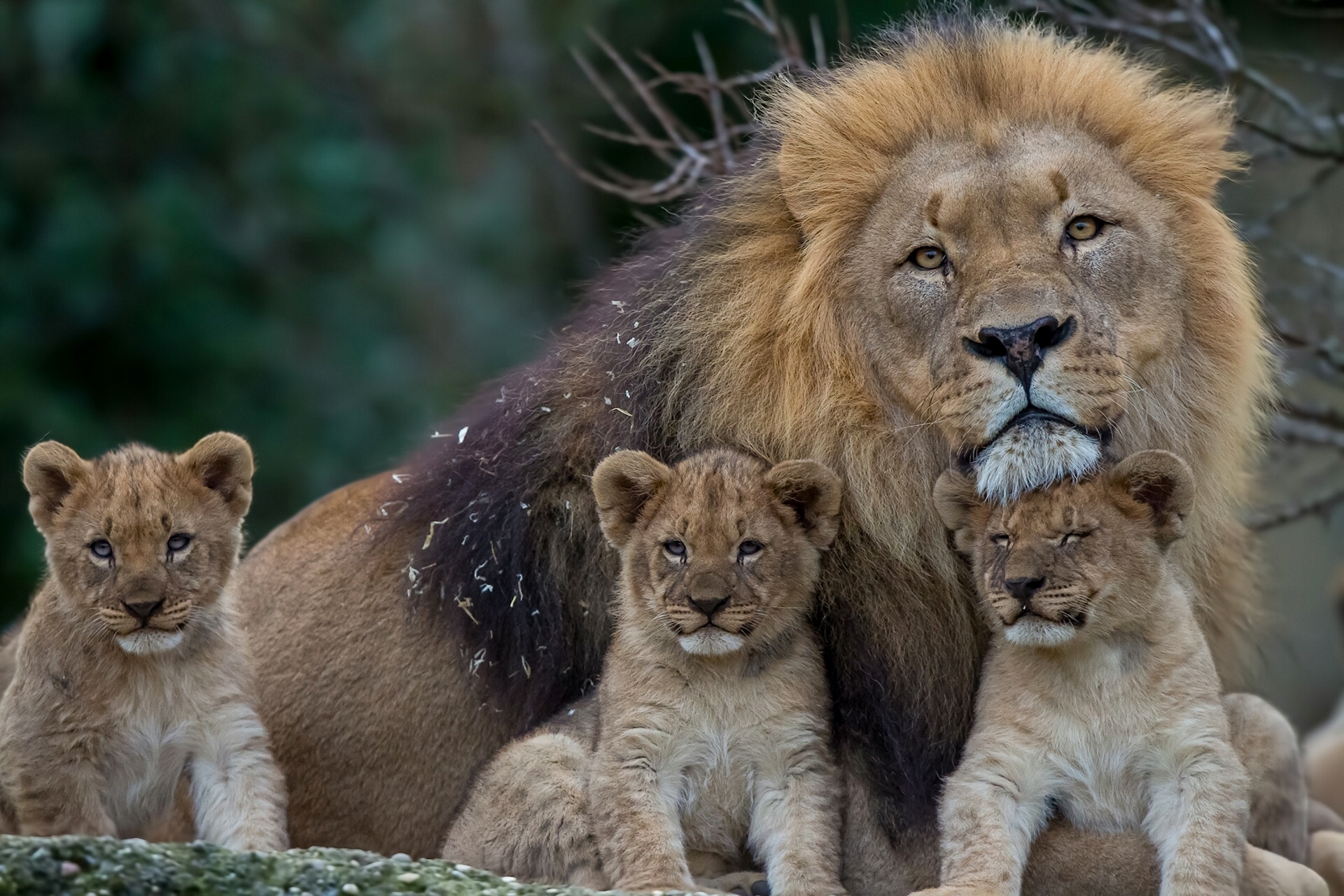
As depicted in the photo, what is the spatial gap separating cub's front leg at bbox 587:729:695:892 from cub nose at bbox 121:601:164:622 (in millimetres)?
872

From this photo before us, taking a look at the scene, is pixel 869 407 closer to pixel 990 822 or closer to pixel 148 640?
pixel 990 822

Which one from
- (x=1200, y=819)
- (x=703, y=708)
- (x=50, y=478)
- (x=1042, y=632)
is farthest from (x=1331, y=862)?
(x=50, y=478)

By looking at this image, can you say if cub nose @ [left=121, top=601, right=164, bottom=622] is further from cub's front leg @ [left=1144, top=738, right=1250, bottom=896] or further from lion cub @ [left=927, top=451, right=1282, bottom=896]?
cub's front leg @ [left=1144, top=738, right=1250, bottom=896]

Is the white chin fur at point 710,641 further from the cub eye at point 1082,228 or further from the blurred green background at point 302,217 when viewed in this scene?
the blurred green background at point 302,217

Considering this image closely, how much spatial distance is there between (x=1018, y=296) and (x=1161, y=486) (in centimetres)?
42

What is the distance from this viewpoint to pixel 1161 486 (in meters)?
3.46

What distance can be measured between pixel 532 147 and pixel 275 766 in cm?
641

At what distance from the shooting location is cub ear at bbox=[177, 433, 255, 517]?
3746 mm

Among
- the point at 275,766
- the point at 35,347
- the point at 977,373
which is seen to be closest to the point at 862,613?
the point at 977,373

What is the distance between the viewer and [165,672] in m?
3.69

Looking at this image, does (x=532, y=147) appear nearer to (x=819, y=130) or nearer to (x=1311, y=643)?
(x=1311, y=643)

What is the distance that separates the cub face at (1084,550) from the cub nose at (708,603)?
0.48m

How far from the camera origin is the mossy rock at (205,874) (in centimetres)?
301

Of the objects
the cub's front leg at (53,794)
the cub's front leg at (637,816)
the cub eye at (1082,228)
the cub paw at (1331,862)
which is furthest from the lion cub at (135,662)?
the cub paw at (1331,862)
